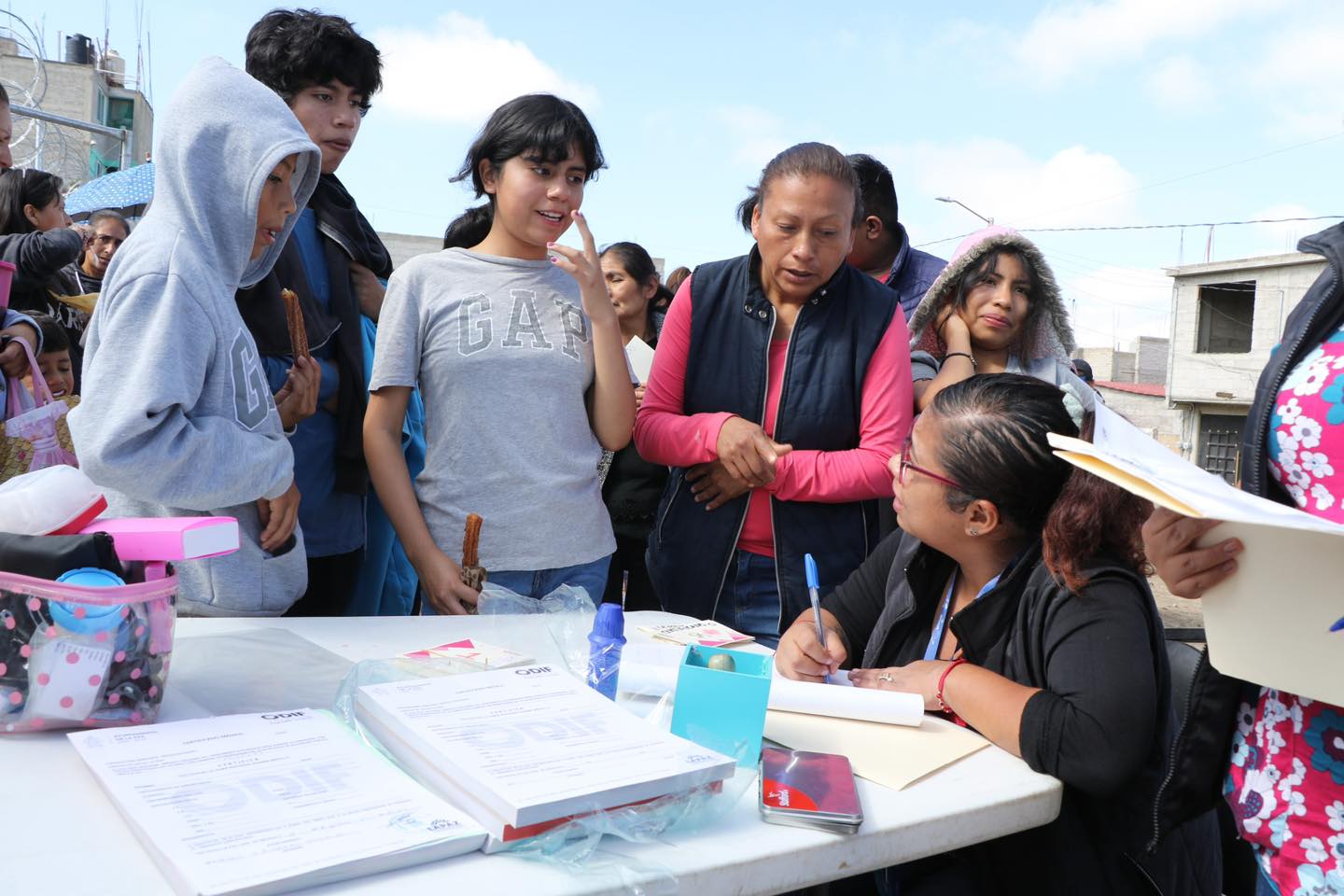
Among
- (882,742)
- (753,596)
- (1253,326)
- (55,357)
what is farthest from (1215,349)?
(882,742)

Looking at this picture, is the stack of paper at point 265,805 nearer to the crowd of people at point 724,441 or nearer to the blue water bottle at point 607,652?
the blue water bottle at point 607,652

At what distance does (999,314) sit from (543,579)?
143 cm

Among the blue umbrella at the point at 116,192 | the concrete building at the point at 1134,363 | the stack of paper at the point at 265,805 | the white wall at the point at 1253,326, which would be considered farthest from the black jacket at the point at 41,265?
the concrete building at the point at 1134,363

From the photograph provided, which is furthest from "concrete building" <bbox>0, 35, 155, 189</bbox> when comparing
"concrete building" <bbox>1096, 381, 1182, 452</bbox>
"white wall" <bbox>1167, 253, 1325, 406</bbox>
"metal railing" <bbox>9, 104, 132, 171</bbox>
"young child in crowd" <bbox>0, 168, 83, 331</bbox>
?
"concrete building" <bbox>1096, 381, 1182, 452</bbox>

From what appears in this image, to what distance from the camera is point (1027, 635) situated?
147 centimetres

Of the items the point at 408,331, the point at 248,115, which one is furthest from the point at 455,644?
the point at 248,115

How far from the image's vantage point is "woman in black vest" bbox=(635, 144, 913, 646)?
214 centimetres

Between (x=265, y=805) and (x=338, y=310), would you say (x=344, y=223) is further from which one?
(x=265, y=805)

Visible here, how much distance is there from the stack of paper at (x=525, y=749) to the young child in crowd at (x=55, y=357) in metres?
3.27

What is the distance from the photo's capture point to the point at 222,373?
1546 mm

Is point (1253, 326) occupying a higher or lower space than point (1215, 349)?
higher

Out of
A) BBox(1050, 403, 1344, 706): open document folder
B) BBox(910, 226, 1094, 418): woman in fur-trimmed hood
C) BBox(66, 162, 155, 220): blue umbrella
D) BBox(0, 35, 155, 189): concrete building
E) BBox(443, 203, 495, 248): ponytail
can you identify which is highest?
BBox(0, 35, 155, 189): concrete building

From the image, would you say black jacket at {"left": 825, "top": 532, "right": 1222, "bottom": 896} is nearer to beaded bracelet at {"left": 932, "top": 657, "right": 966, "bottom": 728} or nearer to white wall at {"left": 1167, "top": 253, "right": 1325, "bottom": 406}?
beaded bracelet at {"left": 932, "top": 657, "right": 966, "bottom": 728}

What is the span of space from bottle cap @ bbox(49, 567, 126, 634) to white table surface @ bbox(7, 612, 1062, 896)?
0.15 m
